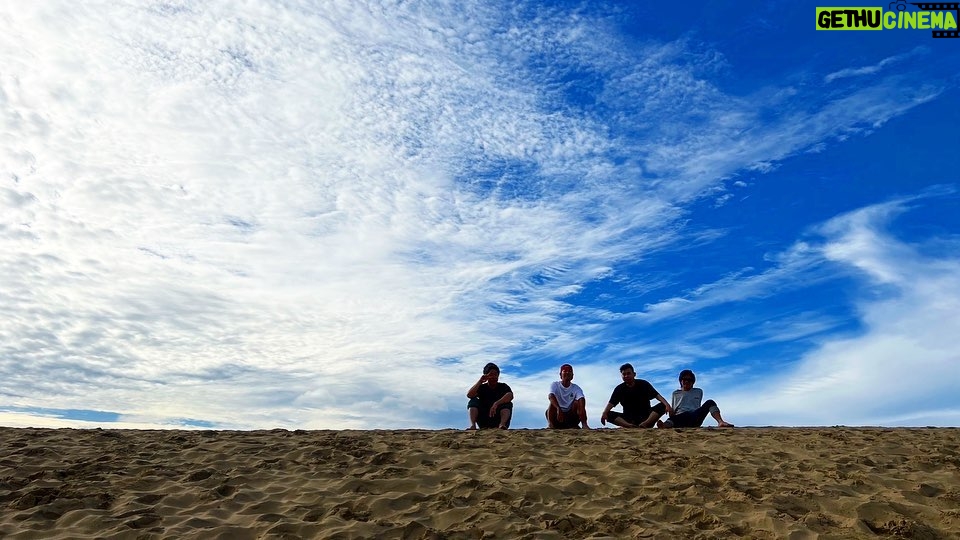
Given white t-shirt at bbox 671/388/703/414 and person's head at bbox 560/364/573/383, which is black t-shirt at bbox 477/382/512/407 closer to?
person's head at bbox 560/364/573/383

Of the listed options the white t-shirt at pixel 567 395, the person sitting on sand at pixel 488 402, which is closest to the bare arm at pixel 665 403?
the white t-shirt at pixel 567 395

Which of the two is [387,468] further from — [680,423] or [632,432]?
[680,423]

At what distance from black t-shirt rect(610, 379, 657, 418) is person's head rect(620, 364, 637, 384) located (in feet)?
0.45

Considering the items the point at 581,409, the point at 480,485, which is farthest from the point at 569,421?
the point at 480,485

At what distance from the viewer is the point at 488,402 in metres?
10.8

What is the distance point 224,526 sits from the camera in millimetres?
6277

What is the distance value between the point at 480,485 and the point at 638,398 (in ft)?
14.5

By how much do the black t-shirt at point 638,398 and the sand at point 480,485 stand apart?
0.96 meters

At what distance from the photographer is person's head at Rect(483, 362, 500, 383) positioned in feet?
34.9

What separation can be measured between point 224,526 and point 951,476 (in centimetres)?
831

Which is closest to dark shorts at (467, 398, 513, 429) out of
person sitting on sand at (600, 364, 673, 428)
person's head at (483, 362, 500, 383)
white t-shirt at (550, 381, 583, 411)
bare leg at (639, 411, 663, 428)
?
person's head at (483, 362, 500, 383)

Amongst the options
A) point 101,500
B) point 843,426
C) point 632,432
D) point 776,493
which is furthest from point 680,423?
point 101,500

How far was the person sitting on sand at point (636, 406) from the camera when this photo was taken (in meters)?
10.7

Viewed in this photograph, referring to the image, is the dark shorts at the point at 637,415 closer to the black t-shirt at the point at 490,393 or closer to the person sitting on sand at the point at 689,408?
the person sitting on sand at the point at 689,408
